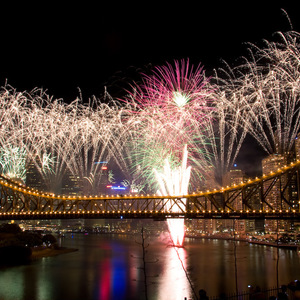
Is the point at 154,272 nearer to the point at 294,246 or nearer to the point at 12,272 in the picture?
the point at 12,272

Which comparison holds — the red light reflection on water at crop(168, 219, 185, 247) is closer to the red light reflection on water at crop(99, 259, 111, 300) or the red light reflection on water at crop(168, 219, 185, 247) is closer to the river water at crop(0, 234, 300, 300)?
the river water at crop(0, 234, 300, 300)

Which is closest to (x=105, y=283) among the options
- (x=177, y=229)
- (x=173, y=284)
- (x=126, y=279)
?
(x=126, y=279)

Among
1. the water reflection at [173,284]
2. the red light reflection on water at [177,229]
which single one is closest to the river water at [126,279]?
the water reflection at [173,284]

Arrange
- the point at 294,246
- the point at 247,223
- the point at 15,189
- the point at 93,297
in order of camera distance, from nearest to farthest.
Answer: the point at 93,297
the point at 15,189
the point at 294,246
the point at 247,223

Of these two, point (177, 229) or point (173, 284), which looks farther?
point (177, 229)

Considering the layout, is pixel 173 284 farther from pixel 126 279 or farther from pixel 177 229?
pixel 177 229

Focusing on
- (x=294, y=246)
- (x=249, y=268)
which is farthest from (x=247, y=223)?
(x=249, y=268)

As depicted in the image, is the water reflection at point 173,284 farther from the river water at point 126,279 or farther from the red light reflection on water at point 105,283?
the red light reflection on water at point 105,283

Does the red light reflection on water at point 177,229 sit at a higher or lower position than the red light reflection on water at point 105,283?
higher

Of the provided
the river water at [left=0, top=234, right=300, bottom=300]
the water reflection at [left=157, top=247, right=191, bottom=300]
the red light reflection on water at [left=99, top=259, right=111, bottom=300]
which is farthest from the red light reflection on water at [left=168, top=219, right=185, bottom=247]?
the red light reflection on water at [left=99, top=259, right=111, bottom=300]

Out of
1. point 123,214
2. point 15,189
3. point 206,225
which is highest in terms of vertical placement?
point 15,189

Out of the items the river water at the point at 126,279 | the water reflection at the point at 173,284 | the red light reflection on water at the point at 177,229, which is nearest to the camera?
the water reflection at the point at 173,284
